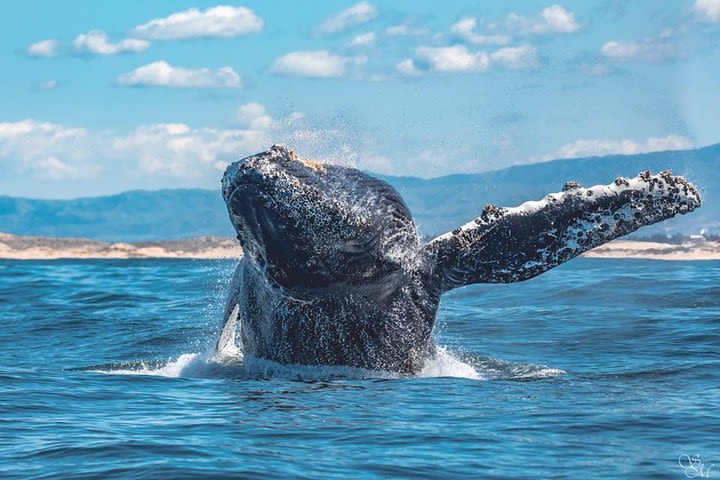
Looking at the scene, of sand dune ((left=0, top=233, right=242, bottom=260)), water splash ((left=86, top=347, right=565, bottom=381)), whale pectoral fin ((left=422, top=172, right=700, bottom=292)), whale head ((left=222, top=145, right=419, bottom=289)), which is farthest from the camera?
sand dune ((left=0, top=233, right=242, bottom=260))

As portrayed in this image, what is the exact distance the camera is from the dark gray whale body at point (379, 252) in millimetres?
8102

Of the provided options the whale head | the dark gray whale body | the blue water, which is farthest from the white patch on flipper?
the whale head

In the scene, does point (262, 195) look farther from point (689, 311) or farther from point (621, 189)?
point (689, 311)

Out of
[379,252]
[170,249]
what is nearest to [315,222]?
[379,252]

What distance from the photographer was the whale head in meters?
7.81

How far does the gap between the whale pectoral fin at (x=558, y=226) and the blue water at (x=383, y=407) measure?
3.30 feet

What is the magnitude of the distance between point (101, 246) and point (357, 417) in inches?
1706

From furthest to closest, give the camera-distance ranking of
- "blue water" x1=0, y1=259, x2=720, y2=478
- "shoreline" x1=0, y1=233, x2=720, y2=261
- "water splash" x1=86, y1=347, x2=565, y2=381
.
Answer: "shoreline" x1=0, y1=233, x2=720, y2=261, "water splash" x1=86, y1=347, x2=565, y2=381, "blue water" x1=0, y1=259, x2=720, y2=478

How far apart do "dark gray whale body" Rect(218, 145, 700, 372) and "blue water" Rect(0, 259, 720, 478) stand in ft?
1.07

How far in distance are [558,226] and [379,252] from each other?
4.64 ft

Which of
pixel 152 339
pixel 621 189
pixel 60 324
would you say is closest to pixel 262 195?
pixel 621 189

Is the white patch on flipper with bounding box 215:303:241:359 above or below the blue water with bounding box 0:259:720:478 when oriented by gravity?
above

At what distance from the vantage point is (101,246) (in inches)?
1950

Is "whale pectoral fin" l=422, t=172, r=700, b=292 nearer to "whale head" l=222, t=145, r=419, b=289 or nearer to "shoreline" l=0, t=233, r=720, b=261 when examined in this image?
"whale head" l=222, t=145, r=419, b=289
